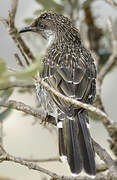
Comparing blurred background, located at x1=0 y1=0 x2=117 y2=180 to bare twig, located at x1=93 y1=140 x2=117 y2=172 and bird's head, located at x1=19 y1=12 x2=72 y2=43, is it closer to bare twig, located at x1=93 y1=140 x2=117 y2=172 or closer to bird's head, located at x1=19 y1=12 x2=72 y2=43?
bird's head, located at x1=19 y1=12 x2=72 y2=43

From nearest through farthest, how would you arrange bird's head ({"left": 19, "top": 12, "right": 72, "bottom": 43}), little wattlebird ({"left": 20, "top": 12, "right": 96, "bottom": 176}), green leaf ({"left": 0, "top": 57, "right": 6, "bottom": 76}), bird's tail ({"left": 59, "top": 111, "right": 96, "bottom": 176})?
green leaf ({"left": 0, "top": 57, "right": 6, "bottom": 76})
bird's tail ({"left": 59, "top": 111, "right": 96, "bottom": 176})
little wattlebird ({"left": 20, "top": 12, "right": 96, "bottom": 176})
bird's head ({"left": 19, "top": 12, "right": 72, "bottom": 43})

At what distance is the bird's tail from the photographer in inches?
122

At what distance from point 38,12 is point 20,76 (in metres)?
3.34

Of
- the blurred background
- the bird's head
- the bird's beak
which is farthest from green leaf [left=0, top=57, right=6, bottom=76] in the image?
the bird's head

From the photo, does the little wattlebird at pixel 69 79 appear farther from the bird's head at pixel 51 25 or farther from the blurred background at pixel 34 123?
the blurred background at pixel 34 123

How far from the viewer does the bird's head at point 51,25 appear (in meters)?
5.10

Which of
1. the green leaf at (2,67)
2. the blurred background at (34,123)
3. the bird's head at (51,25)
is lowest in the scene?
the blurred background at (34,123)

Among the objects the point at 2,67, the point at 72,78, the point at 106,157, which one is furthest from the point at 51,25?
the point at 2,67

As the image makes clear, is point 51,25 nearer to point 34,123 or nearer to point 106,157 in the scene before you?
point 34,123

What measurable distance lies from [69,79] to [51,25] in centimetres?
152

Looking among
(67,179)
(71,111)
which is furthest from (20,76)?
(71,111)

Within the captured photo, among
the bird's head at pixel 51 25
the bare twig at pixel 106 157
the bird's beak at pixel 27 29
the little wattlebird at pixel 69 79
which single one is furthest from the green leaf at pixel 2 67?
the bird's head at pixel 51 25

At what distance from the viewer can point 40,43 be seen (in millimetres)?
5051

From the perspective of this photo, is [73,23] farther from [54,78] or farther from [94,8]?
[54,78]
